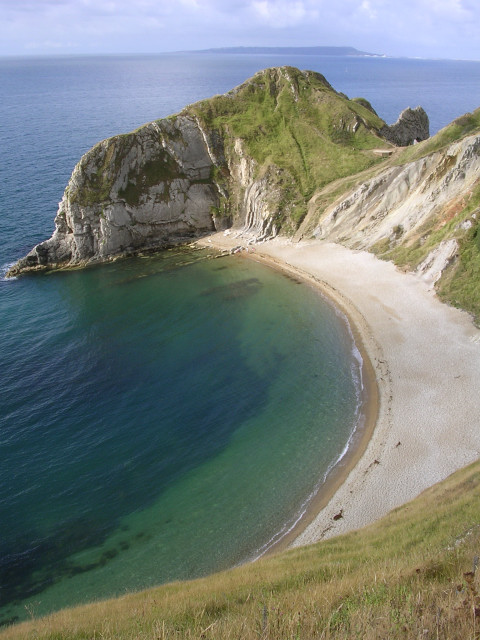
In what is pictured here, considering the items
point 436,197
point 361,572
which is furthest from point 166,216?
point 361,572

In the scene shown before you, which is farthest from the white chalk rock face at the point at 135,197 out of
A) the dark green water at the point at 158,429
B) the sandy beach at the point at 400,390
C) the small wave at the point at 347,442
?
the small wave at the point at 347,442

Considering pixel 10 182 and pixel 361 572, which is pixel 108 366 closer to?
pixel 361 572

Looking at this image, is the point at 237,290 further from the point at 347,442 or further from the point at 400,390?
the point at 347,442

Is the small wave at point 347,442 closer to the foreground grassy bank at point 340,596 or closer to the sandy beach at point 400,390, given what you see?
the sandy beach at point 400,390

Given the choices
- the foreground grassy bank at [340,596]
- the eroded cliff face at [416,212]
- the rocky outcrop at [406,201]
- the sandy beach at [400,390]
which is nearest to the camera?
the foreground grassy bank at [340,596]

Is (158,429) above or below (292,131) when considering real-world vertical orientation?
below

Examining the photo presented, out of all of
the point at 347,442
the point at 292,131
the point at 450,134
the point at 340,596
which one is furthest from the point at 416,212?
the point at 340,596
